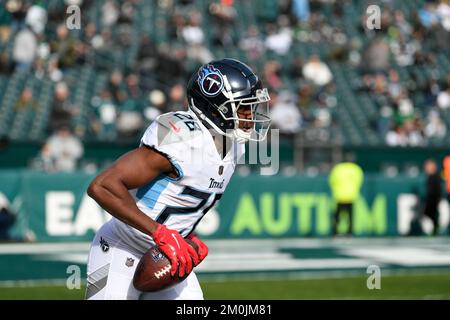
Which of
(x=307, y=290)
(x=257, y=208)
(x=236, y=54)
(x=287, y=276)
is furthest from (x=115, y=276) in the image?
(x=236, y=54)

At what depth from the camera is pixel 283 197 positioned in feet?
51.0

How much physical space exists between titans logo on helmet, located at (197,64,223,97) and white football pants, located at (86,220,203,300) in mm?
925

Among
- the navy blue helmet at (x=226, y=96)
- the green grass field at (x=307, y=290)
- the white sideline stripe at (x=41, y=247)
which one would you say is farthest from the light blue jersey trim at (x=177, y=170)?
the white sideline stripe at (x=41, y=247)

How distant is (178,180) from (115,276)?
0.63m

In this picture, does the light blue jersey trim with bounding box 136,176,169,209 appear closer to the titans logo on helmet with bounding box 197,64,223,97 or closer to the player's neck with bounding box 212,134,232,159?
the player's neck with bounding box 212,134,232,159

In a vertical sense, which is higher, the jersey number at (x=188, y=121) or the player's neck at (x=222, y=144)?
the jersey number at (x=188, y=121)

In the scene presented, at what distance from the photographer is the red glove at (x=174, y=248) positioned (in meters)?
4.61

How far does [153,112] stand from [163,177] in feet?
38.7

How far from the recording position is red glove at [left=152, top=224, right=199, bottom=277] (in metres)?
4.61

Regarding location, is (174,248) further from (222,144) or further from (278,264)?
(278,264)

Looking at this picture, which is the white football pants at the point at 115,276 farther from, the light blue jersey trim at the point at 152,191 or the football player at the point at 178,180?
the light blue jersey trim at the point at 152,191

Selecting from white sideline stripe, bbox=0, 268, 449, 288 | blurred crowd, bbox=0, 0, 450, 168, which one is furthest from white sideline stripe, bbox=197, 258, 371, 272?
blurred crowd, bbox=0, 0, 450, 168

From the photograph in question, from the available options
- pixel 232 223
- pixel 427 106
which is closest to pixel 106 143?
pixel 232 223

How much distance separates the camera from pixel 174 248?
15.1 feet
